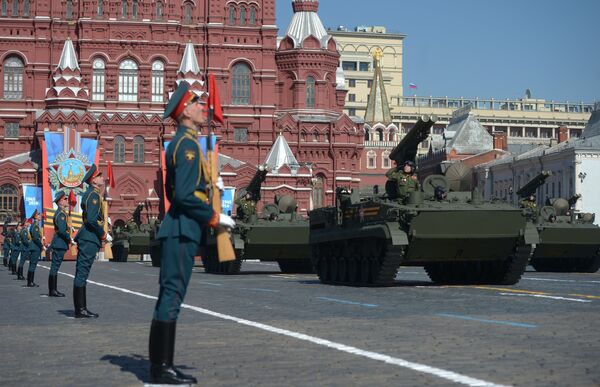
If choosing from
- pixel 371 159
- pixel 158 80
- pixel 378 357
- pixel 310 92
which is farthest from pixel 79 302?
pixel 371 159

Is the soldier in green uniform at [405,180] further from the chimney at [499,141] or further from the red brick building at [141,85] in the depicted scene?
the chimney at [499,141]

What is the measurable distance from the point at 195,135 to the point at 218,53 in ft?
267

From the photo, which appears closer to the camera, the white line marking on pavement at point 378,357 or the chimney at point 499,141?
the white line marking on pavement at point 378,357

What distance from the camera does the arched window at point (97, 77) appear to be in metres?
87.0

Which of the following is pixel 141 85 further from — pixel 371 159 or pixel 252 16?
pixel 371 159

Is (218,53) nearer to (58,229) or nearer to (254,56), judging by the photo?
(254,56)

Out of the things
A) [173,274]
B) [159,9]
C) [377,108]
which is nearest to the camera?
[173,274]

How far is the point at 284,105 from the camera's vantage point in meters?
93.0

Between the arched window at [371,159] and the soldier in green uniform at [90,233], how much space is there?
122 m

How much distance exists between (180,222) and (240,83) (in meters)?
82.1

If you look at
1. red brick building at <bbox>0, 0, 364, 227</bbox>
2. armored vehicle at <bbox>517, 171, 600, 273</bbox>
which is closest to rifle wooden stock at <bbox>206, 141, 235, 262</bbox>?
armored vehicle at <bbox>517, 171, 600, 273</bbox>

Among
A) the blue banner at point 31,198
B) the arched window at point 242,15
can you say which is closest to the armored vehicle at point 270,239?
the blue banner at point 31,198

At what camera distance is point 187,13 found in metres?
89.6

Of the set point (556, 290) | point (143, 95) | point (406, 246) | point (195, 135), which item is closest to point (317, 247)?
point (406, 246)
